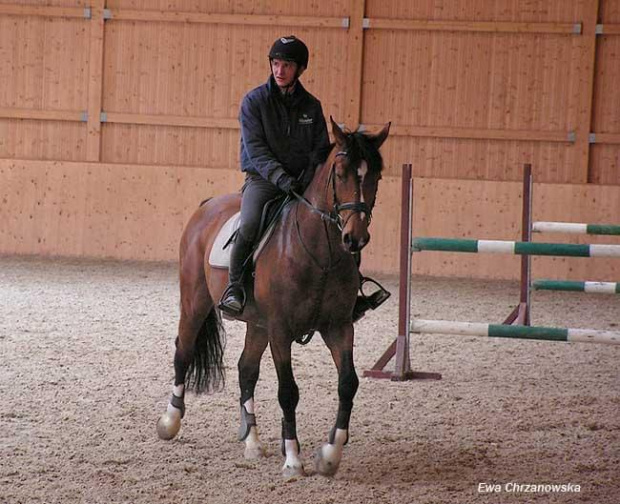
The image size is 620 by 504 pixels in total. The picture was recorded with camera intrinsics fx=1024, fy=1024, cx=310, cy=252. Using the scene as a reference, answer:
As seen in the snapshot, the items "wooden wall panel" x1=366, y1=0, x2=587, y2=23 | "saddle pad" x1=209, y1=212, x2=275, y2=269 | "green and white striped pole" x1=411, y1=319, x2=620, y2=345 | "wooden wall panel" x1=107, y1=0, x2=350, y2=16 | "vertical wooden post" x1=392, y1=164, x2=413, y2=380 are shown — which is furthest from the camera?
"wooden wall panel" x1=107, y1=0, x2=350, y2=16

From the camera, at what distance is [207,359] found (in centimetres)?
547

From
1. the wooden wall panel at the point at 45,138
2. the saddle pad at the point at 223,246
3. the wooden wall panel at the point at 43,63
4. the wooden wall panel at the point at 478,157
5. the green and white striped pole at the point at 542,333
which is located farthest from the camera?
the wooden wall panel at the point at 45,138

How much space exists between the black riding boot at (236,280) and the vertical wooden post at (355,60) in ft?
29.6

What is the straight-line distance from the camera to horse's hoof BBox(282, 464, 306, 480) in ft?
14.7

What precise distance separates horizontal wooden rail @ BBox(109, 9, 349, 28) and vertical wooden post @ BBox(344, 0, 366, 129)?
150 millimetres

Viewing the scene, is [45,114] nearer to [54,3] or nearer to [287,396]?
[54,3]

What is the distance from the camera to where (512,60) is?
44.6ft

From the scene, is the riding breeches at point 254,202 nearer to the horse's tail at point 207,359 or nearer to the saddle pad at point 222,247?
the saddle pad at point 222,247

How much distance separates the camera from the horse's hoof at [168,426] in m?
5.10

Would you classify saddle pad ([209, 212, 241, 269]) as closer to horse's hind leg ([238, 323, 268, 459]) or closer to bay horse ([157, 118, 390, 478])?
bay horse ([157, 118, 390, 478])

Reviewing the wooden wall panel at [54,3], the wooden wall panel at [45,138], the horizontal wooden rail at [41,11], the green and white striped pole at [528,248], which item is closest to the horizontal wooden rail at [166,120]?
the wooden wall panel at [45,138]

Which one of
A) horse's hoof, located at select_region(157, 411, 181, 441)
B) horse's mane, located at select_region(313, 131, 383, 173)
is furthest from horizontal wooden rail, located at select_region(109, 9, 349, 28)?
horse's mane, located at select_region(313, 131, 383, 173)

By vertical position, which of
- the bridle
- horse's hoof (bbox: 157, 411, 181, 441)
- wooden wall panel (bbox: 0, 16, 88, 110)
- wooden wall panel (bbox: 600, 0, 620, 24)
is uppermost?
wooden wall panel (bbox: 600, 0, 620, 24)

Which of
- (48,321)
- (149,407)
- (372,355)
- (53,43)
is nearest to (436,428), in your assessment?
(149,407)
